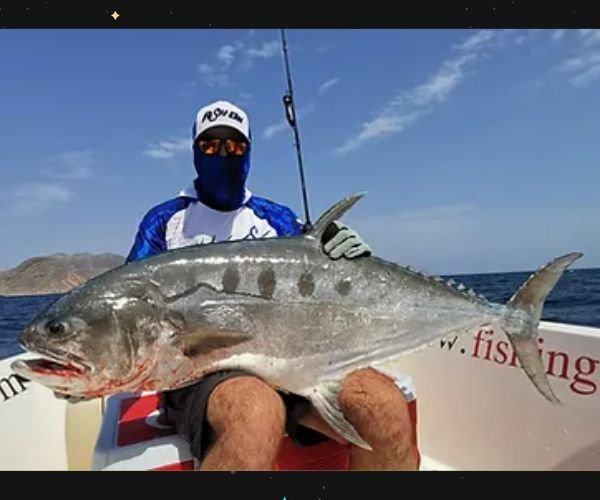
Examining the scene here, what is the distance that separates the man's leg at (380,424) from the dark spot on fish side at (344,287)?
359 millimetres

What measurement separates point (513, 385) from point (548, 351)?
27 centimetres

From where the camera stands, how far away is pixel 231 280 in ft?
6.43

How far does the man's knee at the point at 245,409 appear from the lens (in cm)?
173

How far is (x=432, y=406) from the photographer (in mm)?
3318

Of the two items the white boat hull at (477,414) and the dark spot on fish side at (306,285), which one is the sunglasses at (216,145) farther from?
the white boat hull at (477,414)

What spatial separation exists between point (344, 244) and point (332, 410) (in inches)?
25.1

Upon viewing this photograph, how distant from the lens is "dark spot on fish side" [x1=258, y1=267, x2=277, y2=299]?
77.5 inches

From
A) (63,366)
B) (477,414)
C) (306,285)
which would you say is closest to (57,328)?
(63,366)

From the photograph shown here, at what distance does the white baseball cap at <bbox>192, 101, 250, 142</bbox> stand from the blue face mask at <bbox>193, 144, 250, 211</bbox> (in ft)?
0.39

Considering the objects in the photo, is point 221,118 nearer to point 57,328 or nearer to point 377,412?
point 57,328

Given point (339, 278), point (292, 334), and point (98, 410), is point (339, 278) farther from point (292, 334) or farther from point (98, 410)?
point (98, 410)

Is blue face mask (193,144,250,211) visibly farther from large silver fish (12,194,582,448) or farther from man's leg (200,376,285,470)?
man's leg (200,376,285,470)

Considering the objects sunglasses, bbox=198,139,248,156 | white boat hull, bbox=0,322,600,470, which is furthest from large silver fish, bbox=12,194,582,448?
sunglasses, bbox=198,139,248,156
